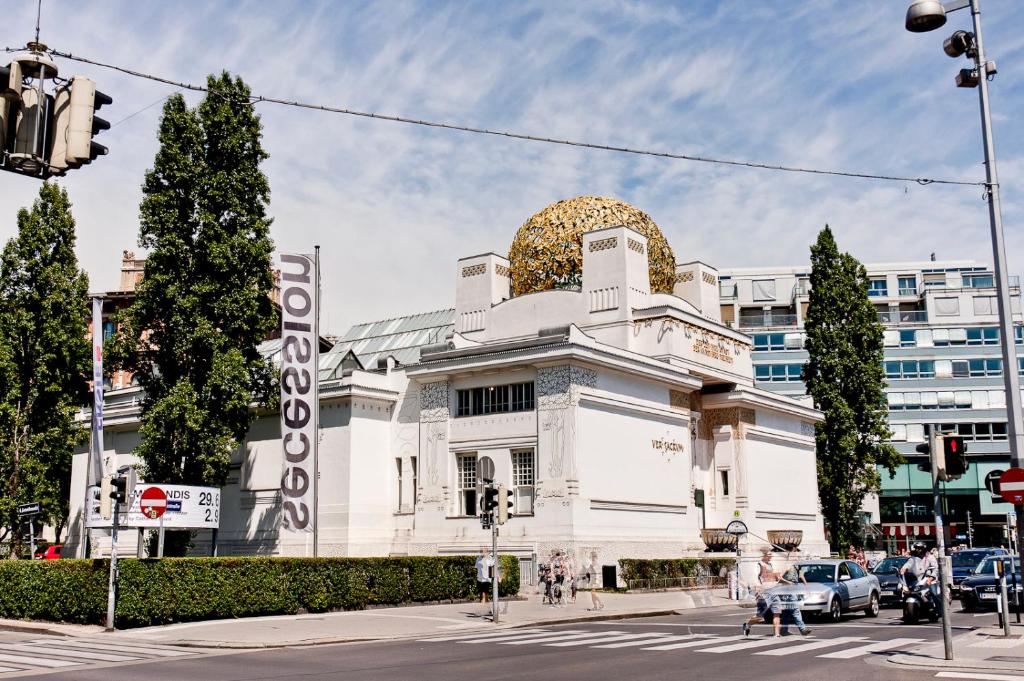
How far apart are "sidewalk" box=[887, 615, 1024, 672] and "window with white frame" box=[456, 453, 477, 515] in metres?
20.6

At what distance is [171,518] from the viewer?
33.0 meters

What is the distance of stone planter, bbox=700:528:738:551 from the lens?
4153 centimetres

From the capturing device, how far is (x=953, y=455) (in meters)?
17.1

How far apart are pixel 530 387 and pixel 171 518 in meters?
13.3

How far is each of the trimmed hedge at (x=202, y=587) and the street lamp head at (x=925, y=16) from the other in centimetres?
2025

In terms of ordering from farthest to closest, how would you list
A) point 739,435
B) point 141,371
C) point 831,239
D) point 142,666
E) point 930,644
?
point 831,239
point 739,435
point 141,371
point 930,644
point 142,666

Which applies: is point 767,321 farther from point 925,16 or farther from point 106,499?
point 925,16

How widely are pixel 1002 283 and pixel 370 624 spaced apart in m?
16.6

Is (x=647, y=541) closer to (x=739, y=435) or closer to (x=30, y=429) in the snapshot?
(x=739, y=435)

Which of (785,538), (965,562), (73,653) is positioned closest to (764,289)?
(785,538)

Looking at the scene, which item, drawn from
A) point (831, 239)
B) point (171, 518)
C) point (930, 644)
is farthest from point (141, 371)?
point (831, 239)

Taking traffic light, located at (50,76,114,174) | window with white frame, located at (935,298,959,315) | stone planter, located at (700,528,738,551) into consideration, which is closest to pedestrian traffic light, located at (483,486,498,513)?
stone planter, located at (700,528,738,551)

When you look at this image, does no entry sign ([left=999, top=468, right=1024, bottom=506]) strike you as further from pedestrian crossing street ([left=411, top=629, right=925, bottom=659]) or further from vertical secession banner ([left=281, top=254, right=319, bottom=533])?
vertical secession banner ([left=281, top=254, right=319, bottom=533])

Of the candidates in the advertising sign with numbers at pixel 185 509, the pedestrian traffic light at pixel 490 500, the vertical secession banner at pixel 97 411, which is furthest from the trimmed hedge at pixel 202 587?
the vertical secession banner at pixel 97 411
